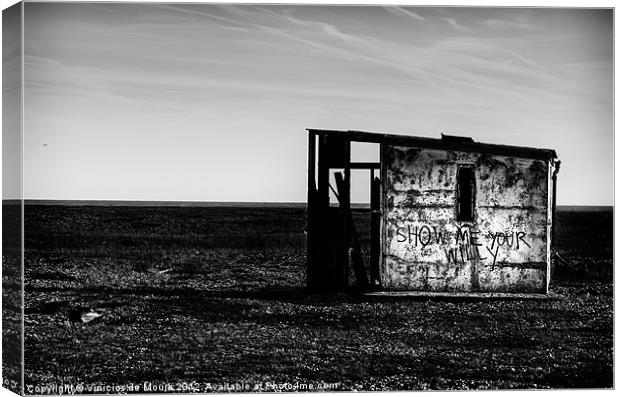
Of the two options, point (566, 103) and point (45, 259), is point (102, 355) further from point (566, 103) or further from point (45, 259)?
point (566, 103)

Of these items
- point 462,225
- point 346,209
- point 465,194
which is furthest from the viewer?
point 346,209

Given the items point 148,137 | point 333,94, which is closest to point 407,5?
point 333,94

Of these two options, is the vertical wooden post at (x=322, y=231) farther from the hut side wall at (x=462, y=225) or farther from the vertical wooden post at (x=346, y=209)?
the hut side wall at (x=462, y=225)

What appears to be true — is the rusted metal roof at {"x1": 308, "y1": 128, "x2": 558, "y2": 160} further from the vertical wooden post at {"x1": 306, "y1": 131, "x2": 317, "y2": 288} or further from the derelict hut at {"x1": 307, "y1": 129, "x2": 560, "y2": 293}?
the vertical wooden post at {"x1": 306, "y1": 131, "x2": 317, "y2": 288}

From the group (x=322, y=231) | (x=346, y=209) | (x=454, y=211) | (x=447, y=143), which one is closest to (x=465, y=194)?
(x=454, y=211)

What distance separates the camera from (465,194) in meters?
14.8

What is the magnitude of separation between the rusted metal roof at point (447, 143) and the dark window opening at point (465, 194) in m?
0.36

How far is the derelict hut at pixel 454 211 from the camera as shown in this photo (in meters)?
14.5

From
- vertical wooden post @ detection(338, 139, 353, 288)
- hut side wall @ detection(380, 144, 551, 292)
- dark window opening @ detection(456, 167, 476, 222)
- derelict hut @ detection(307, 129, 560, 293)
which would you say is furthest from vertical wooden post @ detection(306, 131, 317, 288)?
dark window opening @ detection(456, 167, 476, 222)

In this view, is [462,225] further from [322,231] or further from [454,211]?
[322,231]

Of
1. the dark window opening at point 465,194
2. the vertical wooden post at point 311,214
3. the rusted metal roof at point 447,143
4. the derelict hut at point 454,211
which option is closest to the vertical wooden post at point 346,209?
the derelict hut at point 454,211

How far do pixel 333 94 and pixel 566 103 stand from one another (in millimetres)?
2973

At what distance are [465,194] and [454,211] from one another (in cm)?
31

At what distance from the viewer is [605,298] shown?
1324 centimetres
